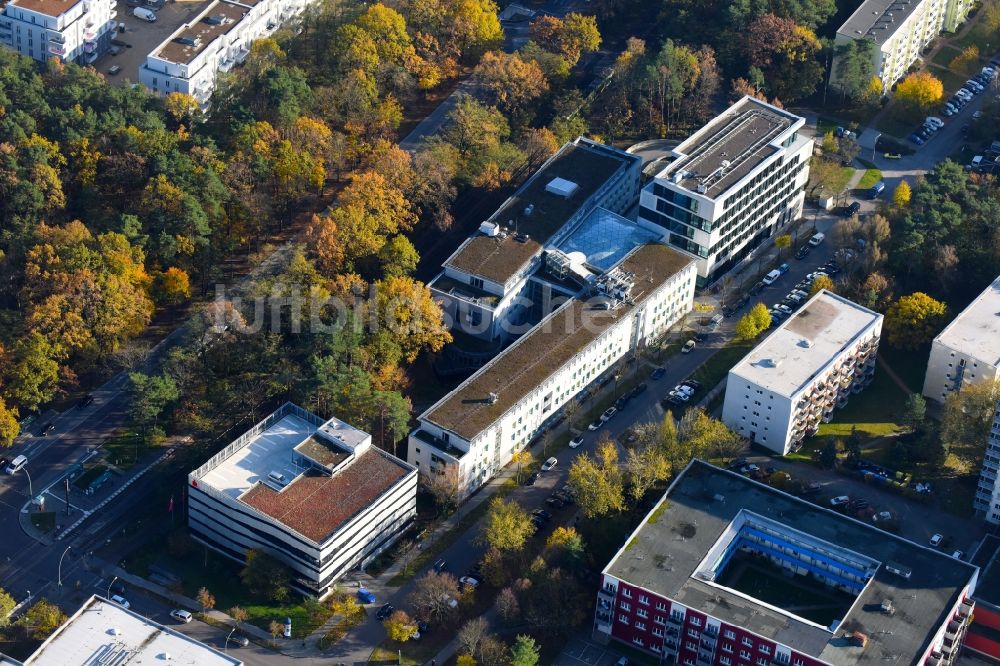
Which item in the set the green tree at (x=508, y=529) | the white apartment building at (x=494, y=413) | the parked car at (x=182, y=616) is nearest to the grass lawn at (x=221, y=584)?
the parked car at (x=182, y=616)

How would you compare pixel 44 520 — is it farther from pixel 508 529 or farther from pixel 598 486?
pixel 598 486

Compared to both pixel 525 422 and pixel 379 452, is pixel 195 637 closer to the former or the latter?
pixel 379 452

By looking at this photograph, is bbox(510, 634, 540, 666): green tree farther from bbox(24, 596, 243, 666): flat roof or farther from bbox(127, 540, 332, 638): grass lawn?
bbox(24, 596, 243, 666): flat roof

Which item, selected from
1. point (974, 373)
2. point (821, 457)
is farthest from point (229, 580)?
point (974, 373)

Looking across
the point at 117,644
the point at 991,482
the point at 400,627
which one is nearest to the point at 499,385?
the point at 400,627

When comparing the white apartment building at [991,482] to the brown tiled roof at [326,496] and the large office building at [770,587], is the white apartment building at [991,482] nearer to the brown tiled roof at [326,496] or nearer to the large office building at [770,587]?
the large office building at [770,587]

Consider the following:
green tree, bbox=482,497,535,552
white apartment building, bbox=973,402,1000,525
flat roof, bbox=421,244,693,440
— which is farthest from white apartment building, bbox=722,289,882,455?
green tree, bbox=482,497,535,552
